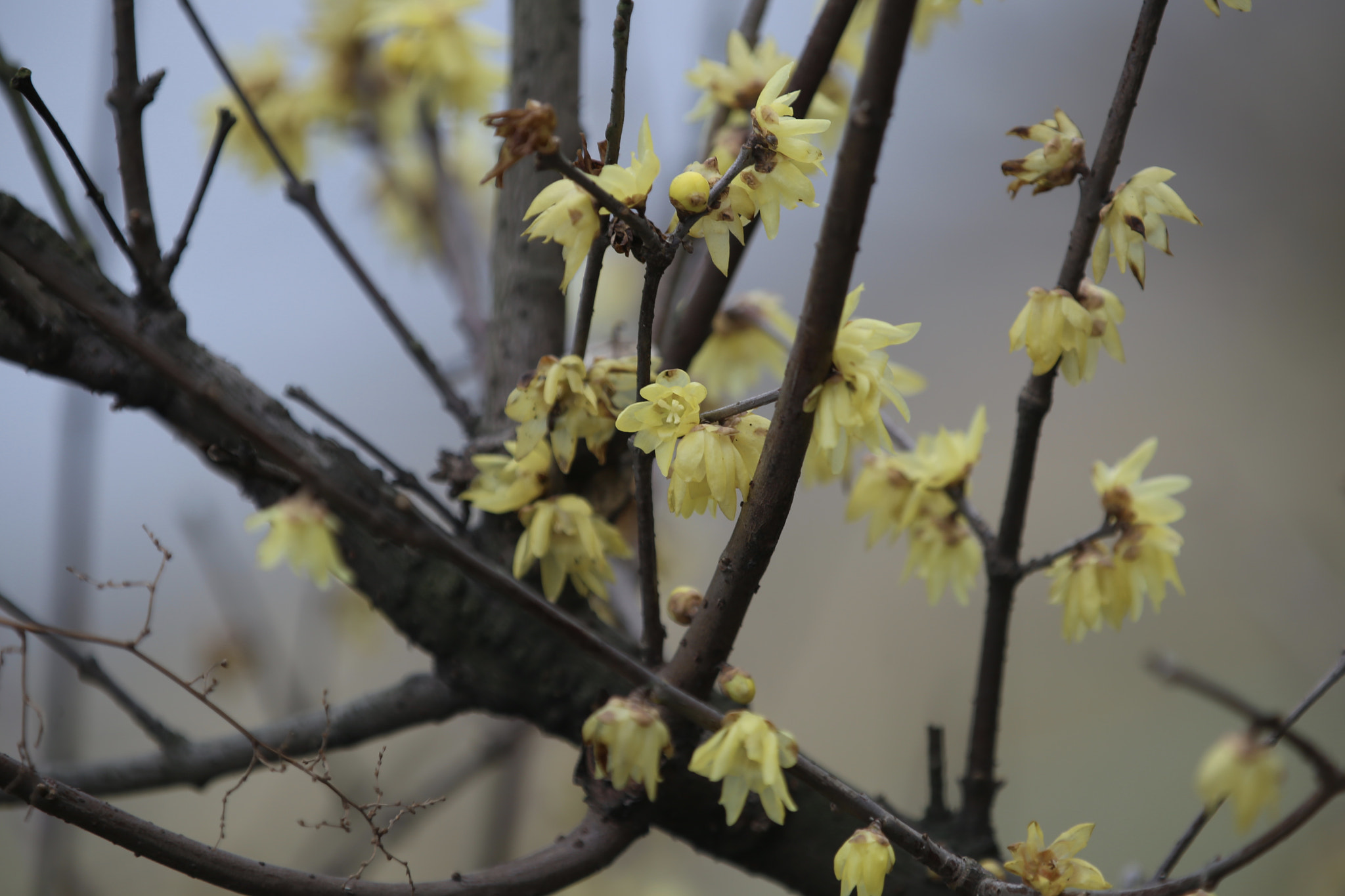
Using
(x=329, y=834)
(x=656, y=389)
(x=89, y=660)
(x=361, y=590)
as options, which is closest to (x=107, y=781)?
(x=89, y=660)

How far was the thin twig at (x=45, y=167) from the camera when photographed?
0.48 m

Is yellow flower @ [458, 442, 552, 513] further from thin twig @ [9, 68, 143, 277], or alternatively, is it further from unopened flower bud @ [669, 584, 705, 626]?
thin twig @ [9, 68, 143, 277]

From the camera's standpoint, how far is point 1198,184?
1.62 meters

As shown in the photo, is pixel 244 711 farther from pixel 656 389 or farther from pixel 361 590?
pixel 656 389

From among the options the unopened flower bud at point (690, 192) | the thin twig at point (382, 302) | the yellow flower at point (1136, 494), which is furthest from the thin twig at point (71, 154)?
the yellow flower at point (1136, 494)

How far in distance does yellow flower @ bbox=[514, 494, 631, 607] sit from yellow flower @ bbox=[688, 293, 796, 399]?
7.0 inches

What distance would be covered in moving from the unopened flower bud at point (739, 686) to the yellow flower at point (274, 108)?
72cm

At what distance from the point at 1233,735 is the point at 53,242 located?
23.0 inches

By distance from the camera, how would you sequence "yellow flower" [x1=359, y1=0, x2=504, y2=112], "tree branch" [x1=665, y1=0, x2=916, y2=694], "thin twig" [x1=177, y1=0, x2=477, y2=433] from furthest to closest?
1. "yellow flower" [x1=359, y1=0, x2=504, y2=112]
2. "thin twig" [x1=177, y1=0, x2=477, y2=433]
3. "tree branch" [x1=665, y1=0, x2=916, y2=694]

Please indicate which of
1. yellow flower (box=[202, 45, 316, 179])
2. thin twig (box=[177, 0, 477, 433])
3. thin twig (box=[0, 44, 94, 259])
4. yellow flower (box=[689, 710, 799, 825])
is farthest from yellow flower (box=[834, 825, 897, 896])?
yellow flower (box=[202, 45, 316, 179])

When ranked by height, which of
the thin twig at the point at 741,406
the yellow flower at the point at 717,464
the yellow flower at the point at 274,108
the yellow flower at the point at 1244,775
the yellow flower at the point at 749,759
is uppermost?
the yellow flower at the point at 274,108

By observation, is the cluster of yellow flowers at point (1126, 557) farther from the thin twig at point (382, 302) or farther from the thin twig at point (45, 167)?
the thin twig at point (45, 167)

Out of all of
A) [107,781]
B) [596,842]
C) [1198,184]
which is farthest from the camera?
[1198,184]

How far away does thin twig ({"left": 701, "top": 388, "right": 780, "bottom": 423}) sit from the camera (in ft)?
1.11
